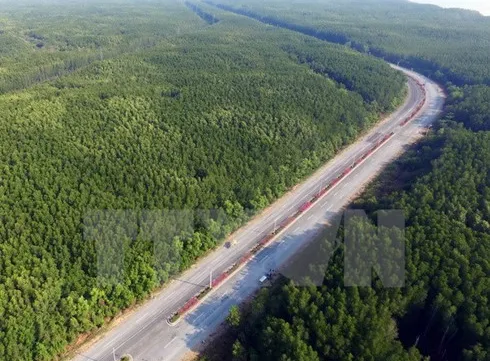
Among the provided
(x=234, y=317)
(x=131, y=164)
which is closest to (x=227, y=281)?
(x=234, y=317)

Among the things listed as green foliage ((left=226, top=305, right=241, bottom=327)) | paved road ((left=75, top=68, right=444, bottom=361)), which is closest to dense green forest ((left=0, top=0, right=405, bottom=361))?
paved road ((left=75, top=68, right=444, bottom=361))

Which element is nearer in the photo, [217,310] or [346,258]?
[346,258]

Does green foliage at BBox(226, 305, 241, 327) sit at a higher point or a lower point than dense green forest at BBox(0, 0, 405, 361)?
lower

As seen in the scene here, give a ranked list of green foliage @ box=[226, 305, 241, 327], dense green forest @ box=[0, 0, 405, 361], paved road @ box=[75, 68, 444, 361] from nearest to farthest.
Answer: dense green forest @ box=[0, 0, 405, 361], paved road @ box=[75, 68, 444, 361], green foliage @ box=[226, 305, 241, 327]

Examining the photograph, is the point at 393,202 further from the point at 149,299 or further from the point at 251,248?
the point at 149,299

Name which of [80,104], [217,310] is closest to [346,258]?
[217,310]

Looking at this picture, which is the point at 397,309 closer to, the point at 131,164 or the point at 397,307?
the point at 397,307

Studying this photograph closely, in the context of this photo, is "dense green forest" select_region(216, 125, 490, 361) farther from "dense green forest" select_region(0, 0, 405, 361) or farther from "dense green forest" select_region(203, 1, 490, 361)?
"dense green forest" select_region(0, 0, 405, 361)
